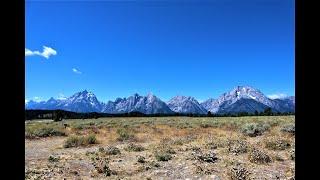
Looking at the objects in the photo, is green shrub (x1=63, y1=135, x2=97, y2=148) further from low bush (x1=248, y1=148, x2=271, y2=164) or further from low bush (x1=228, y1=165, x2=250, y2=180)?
low bush (x1=228, y1=165, x2=250, y2=180)

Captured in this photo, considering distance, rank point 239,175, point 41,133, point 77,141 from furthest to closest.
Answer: point 41,133
point 77,141
point 239,175

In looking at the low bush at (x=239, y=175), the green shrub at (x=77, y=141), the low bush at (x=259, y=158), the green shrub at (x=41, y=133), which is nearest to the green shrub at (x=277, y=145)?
the low bush at (x=259, y=158)

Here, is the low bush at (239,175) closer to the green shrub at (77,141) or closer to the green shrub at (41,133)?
the green shrub at (77,141)

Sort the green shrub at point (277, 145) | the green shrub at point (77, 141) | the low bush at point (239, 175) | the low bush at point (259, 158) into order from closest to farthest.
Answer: the low bush at point (239, 175) < the low bush at point (259, 158) < the green shrub at point (277, 145) < the green shrub at point (77, 141)

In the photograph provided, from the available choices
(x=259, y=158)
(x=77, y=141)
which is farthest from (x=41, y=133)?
(x=259, y=158)

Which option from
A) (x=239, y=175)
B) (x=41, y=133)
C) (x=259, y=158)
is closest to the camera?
(x=239, y=175)

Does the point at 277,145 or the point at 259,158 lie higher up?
the point at 277,145

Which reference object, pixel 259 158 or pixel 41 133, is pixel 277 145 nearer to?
pixel 259 158

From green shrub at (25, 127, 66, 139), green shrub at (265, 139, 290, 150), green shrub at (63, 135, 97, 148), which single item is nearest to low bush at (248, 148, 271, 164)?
green shrub at (265, 139, 290, 150)

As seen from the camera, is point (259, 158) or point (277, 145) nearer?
point (259, 158)
